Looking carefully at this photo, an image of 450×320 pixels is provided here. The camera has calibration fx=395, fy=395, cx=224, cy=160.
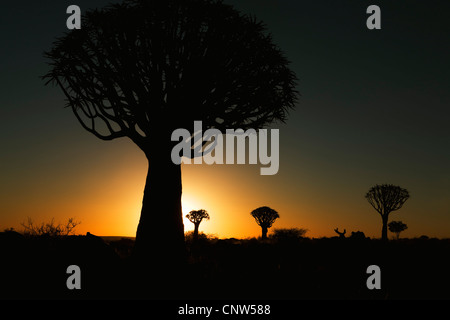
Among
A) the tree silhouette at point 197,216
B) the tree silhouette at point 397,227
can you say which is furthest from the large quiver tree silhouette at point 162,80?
the tree silhouette at point 397,227

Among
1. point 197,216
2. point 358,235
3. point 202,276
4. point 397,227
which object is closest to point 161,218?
point 202,276

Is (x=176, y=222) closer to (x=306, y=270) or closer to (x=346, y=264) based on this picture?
(x=306, y=270)

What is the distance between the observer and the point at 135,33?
10469mm

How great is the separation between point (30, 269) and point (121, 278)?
2.06 m

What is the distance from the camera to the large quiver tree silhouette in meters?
10.3

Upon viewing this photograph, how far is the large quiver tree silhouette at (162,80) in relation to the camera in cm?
1034

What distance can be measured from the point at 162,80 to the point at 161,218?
367 centimetres

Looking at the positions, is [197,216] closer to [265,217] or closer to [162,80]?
[265,217]

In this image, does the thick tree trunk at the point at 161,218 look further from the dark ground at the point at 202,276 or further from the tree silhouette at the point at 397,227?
the tree silhouette at the point at 397,227

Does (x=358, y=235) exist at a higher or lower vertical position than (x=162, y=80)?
lower

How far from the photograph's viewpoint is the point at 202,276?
965 centimetres

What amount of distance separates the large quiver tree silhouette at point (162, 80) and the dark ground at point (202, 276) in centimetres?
92

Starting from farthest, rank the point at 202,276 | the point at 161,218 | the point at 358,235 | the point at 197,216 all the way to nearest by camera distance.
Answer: the point at 197,216 < the point at 358,235 < the point at 161,218 < the point at 202,276
